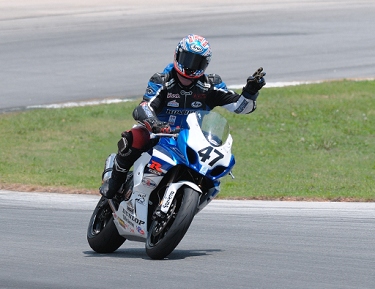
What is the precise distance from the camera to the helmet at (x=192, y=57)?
26.4ft

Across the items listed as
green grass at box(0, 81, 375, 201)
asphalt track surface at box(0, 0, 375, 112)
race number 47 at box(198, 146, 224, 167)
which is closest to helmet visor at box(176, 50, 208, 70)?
race number 47 at box(198, 146, 224, 167)

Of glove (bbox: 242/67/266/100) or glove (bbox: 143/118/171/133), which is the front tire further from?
glove (bbox: 242/67/266/100)

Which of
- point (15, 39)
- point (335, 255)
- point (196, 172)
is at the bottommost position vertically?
point (15, 39)

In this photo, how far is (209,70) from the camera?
2320 centimetres

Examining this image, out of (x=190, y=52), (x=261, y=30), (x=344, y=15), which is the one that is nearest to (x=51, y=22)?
(x=261, y=30)

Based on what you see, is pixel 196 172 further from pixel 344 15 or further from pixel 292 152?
pixel 344 15

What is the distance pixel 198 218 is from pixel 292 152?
5.68 meters

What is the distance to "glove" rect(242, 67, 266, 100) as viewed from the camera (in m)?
8.08

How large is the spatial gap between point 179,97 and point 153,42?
63.9 ft

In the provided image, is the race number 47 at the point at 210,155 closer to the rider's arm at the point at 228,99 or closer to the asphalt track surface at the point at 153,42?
the rider's arm at the point at 228,99

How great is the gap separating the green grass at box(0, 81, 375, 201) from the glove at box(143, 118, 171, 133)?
15.0 feet

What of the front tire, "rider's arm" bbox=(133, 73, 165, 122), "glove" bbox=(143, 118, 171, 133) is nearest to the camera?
"glove" bbox=(143, 118, 171, 133)

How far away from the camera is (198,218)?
1057 cm

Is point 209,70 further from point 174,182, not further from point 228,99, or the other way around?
point 174,182
